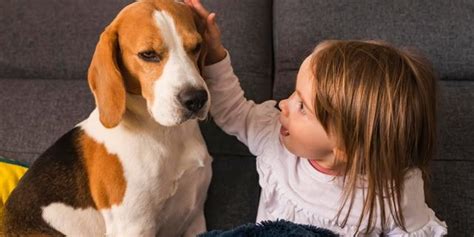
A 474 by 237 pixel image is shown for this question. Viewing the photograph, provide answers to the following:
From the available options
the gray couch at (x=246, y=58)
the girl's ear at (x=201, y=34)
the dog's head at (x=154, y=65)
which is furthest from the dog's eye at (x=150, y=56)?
the gray couch at (x=246, y=58)

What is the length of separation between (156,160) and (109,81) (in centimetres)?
21

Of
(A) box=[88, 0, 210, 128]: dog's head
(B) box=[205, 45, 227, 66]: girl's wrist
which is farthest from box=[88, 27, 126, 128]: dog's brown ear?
(B) box=[205, 45, 227, 66]: girl's wrist

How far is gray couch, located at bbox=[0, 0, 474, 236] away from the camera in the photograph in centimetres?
141

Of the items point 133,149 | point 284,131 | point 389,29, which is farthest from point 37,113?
point 389,29

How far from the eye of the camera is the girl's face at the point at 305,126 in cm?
106

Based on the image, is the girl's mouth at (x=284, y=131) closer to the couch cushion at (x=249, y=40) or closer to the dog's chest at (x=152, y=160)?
the dog's chest at (x=152, y=160)

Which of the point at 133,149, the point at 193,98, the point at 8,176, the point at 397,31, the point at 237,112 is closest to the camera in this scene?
Result: the point at 193,98

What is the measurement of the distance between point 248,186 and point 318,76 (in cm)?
51

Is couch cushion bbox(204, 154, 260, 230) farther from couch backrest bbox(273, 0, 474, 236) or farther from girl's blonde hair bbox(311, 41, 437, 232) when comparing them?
girl's blonde hair bbox(311, 41, 437, 232)

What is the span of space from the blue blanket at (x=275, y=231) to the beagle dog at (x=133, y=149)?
177mm

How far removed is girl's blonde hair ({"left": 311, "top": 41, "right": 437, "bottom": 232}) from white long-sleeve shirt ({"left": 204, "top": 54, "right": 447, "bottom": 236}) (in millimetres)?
70

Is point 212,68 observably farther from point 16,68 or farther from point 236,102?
point 16,68

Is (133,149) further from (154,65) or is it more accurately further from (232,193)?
(232,193)

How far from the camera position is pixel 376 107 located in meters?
1.00
